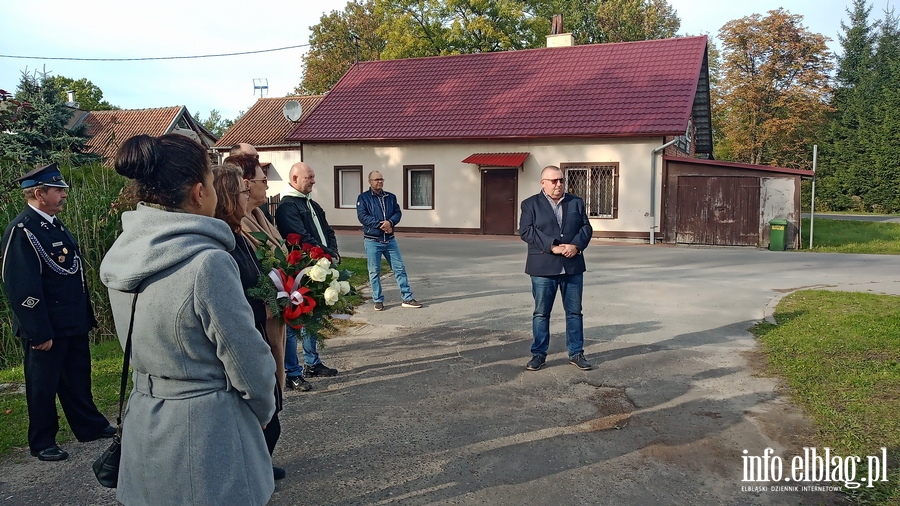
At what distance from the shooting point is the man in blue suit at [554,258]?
238 inches

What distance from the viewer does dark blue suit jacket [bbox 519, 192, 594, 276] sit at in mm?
6031

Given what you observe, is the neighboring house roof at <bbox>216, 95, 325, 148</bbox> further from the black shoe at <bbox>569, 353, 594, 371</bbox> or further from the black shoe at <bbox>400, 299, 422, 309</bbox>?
the black shoe at <bbox>569, 353, 594, 371</bbox>

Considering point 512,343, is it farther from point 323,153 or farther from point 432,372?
point 323,153

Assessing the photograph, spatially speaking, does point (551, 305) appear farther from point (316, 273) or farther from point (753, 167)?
point (753, 167)

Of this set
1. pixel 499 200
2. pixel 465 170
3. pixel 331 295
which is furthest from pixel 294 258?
pixel 465 170

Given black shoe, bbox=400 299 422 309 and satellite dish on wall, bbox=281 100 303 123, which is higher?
satellite dish on wall, bbox=281 100 303 123

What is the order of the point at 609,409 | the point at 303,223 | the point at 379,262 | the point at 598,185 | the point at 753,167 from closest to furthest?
the point at 609,409
the point at 303,223
the point at 379,262
the point at 753,167
the point at 598,185

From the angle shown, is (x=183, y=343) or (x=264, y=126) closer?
(x=183, y=343)

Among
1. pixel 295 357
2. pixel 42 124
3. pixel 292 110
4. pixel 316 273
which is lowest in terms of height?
pixel 295 357

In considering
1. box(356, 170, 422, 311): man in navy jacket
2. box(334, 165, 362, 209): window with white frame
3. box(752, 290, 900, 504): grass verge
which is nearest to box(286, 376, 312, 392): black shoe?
box(356, 170, 422, 311): man in navy jacket

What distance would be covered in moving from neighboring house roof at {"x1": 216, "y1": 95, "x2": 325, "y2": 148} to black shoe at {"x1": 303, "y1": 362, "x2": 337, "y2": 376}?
24515 mm

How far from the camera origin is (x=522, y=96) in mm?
22312

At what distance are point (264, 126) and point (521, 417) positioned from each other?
1149 inches

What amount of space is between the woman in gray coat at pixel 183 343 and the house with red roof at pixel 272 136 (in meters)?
24.6
